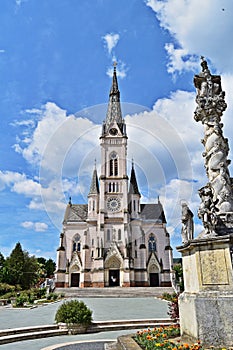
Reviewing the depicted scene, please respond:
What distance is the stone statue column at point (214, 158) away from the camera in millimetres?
6465

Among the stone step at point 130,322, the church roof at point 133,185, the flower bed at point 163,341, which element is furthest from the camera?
the church roof at point 133,185

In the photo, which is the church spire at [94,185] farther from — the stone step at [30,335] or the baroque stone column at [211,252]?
the baroque stone column at [211,252]

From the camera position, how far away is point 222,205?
23.5ft

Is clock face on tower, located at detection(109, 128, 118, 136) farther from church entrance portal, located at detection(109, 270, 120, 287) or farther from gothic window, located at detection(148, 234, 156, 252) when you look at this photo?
church entrance portal, located at detection(109, 270, 120, 287)

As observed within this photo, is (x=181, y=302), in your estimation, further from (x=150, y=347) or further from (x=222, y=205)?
(x=222, y=205)

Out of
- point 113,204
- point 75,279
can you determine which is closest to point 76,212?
point 113,204

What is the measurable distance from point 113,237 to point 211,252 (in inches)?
1917

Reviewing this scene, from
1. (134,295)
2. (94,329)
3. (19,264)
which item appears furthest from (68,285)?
(94,329)

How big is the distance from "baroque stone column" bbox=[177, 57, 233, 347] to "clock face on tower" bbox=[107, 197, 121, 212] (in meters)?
48.7

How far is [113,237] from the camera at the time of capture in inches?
2110

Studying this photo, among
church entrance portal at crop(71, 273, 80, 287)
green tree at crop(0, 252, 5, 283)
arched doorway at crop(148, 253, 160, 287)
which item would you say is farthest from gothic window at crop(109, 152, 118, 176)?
green tree at crop(0, 252, 5, 283)

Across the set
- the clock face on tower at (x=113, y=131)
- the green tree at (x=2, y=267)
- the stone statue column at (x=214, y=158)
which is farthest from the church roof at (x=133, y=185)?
the stone statue column at (x=214, y=158)

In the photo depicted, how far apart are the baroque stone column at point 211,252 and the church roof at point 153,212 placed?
53886 mm

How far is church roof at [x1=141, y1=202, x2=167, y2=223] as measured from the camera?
6165 cm
